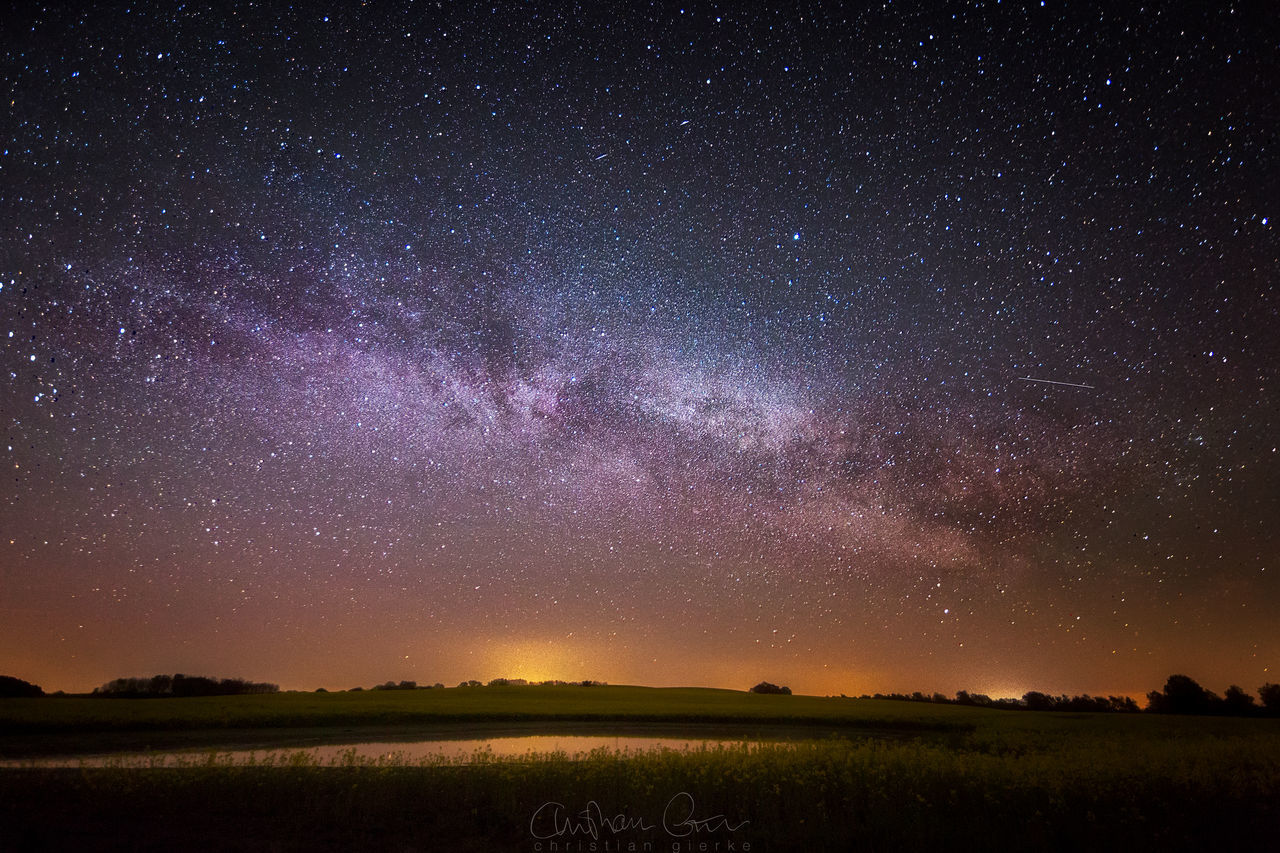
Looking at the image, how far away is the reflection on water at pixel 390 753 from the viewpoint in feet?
55.8

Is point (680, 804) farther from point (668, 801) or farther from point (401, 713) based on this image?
point (401, 713)

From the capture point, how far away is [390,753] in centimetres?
2083

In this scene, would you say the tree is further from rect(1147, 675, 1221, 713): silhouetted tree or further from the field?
the field

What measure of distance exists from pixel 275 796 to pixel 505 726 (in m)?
21.7

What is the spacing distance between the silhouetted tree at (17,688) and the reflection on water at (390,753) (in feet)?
159

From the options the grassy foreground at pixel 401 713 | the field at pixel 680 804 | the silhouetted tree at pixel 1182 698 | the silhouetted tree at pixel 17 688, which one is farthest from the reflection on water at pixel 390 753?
the silhouetted tree at pixel 1182 698

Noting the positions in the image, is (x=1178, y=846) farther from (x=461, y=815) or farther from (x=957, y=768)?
(x=461, y=815)

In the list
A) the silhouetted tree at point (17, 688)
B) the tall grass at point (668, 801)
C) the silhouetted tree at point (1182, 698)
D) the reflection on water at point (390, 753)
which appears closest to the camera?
the tall grass at point (668, 801)

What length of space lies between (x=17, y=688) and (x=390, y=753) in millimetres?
55064

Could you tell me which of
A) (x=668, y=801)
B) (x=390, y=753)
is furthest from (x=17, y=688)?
(x=668, y=801)

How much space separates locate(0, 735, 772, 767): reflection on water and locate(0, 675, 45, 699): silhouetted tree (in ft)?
159

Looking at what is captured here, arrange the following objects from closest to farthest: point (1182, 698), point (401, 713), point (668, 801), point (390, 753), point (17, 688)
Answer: point (668, 801)
point (390, 753)
point (401, 713)
point (17, 688)
point (1182, 698)

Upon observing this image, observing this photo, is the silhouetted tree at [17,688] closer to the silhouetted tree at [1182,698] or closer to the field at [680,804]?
the field at [680,804]

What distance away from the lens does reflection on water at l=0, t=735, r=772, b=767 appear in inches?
670
